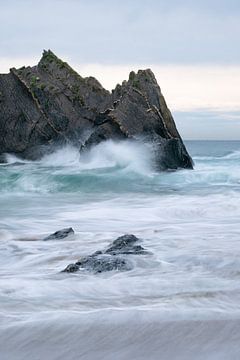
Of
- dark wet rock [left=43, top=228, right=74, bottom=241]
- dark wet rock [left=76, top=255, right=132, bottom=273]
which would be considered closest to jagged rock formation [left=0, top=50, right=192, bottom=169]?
dark wet rock [left=43, top=228, right=74, bottom=241]

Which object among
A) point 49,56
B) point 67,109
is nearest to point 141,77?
point 67,109

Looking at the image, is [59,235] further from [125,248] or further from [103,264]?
[103,264]

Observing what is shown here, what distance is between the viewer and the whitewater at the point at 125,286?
3691 mm

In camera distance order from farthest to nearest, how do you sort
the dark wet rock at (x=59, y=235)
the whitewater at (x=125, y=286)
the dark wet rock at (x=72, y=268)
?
1. the dark wet rock at (x=59, y=235)
2. the dark wet rock at (x=72, y=268)
3. the whitewater at (x=125, y=286)

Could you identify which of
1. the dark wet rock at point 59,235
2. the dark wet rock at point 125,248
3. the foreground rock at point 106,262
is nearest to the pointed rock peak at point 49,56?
the dark wet rock at point 59,235

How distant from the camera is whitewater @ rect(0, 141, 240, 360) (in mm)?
3691

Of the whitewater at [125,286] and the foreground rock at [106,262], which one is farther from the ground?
the foreground rock at [106,262]

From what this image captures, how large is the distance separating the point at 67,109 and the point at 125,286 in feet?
80.8

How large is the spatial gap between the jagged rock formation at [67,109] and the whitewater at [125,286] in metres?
11.5

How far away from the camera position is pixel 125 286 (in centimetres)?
530

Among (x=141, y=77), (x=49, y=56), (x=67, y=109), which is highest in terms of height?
(x=49, y=56)

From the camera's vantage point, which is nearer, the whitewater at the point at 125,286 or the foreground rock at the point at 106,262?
the whitewater at the point at 125,286

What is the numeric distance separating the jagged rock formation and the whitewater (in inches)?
451

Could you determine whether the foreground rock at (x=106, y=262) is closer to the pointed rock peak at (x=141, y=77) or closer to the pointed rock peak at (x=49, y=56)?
the pointed rock peak at (x=141, y=77)
